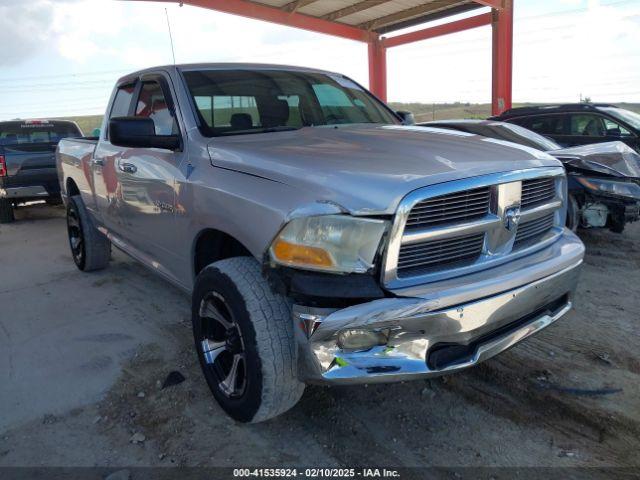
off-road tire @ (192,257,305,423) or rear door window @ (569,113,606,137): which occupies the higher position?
rear door window @ (569,113,606,137)

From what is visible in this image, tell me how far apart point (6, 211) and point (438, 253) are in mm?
8731

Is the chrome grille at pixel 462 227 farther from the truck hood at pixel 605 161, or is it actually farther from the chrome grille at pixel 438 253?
the truck hood at pixel 605 161

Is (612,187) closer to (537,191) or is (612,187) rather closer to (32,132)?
(537,191)

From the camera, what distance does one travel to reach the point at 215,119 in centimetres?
320

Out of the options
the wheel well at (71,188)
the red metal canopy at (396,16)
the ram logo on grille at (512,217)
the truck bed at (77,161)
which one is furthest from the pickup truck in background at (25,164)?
the ram logo on grille at (512,217)

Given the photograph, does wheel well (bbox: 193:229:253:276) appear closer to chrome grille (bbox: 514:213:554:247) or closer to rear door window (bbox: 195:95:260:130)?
rear door window (bbox: 195:95:260:130)

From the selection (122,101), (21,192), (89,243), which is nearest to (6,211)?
(21,192)

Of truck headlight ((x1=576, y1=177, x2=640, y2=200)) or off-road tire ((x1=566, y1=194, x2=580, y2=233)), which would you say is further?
off-road tire ((x1=566, y1=194, x2=580, y2=233))

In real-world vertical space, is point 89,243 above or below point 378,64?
below

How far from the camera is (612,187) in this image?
5.24 metres

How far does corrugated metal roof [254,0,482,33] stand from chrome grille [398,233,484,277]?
1148 cm

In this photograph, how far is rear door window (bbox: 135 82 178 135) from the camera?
11.0 ft

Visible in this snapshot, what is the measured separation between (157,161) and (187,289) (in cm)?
84

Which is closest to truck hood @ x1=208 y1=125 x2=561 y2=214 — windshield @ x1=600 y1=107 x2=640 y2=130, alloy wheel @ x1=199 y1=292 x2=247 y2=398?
alloy wheel @ x1=199 y1=292 x2=247 y2=398
